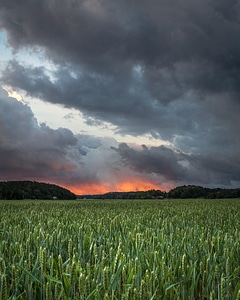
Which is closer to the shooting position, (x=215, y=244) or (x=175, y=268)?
(x=175, y=268)

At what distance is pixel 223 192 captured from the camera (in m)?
106

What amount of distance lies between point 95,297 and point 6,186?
107748mm

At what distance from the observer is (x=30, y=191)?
357ft

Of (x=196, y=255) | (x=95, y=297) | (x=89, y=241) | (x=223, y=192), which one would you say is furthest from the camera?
(x=223, y=192)

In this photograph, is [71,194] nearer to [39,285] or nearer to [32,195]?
[32,195]

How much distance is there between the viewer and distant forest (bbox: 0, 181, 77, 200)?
335ft

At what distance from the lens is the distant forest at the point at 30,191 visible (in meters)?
102

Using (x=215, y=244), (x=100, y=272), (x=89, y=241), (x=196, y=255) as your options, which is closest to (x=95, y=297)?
(x=100, y=272)

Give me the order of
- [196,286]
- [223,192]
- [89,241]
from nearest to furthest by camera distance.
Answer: [196,286]
[89,241]
[223,192]

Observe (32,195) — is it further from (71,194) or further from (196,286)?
(196,286)

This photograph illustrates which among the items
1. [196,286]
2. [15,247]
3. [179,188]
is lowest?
[196,286]

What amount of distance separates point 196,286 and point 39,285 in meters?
2.28

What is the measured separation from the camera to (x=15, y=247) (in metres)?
7.08

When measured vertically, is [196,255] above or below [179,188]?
below
